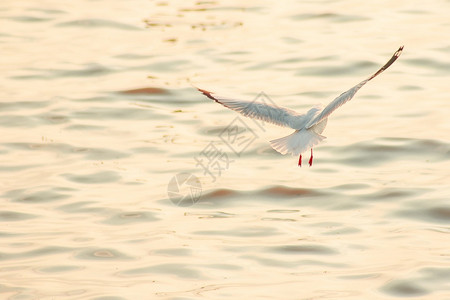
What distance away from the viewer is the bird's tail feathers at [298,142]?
7745 millimetres

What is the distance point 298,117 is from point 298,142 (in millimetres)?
498

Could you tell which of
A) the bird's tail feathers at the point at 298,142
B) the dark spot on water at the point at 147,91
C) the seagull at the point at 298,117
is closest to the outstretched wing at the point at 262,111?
the seagull at the point at 298,117

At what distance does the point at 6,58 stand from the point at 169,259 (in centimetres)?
649

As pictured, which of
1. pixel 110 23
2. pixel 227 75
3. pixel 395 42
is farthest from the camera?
pixel 110 23

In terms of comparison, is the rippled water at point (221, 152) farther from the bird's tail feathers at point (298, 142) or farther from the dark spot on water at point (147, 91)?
the bird's tail feathers at point (298, 142)

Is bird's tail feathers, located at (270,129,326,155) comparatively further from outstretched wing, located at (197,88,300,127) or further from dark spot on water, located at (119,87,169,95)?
dark spot on water, located at (119,87,169,95)

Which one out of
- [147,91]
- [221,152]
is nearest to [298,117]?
[221,152]

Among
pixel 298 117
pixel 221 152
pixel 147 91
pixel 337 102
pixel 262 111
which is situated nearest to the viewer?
pixel 337 102

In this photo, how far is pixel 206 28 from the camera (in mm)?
15062

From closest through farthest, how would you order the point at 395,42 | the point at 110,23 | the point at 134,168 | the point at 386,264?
the point at 386,264 → the point at 134,168 → the point at 395,42 → the point at 110,23

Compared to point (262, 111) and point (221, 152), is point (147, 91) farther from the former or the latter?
point (262, 111)

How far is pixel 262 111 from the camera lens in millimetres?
8477

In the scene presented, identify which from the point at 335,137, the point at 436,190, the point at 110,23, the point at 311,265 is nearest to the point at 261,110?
the point at 311,265

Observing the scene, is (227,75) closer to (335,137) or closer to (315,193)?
(335,137)
